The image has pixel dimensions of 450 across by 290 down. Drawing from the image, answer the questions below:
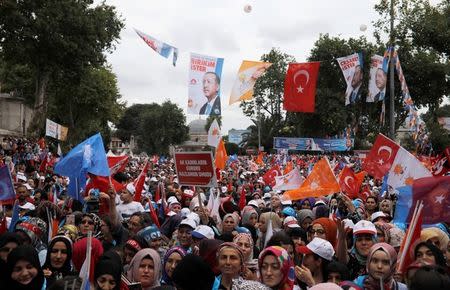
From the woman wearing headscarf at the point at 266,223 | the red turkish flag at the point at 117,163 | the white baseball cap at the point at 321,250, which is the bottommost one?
the woman wearing headscarf at the point at 266,223

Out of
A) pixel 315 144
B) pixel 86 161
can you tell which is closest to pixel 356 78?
pixel 86 161

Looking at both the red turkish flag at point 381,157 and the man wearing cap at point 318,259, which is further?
the red turkish flag at point 381,157

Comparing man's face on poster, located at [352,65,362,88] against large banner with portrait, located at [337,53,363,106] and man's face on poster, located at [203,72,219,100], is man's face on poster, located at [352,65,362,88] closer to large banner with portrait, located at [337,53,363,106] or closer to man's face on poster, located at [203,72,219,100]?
large banner with portrait, located at [337,53,363,106]

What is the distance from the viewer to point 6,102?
57344 mm

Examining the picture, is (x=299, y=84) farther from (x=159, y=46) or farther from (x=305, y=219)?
(x=305, y=219)

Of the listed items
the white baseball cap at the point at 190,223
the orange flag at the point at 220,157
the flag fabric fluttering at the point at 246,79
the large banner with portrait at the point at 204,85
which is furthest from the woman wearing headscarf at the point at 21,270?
the flag fabric fluttering at the point at 246,79

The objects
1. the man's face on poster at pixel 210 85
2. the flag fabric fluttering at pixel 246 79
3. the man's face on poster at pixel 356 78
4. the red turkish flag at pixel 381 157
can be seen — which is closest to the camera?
the red turkish flag at pixel 381 157

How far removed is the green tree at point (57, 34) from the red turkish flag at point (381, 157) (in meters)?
21.6

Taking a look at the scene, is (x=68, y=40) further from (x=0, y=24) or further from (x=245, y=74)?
(x=245, y=74)

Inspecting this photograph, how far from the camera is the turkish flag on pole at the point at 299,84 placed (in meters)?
16.0

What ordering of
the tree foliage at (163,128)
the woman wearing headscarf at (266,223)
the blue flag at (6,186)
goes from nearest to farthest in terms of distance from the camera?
1. the blue flag at (6,186)
2. the woman wearing headscarf at (266,223)
3. the tree foliage at (163,128)

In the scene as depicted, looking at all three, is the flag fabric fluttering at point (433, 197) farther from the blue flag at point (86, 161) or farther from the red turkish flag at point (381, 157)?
the blue flag at point (86, 161)

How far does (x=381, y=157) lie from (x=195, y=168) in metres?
3.27

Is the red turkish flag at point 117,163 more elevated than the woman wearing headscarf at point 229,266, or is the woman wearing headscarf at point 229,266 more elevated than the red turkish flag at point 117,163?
the red turkish flag at point 117,163
